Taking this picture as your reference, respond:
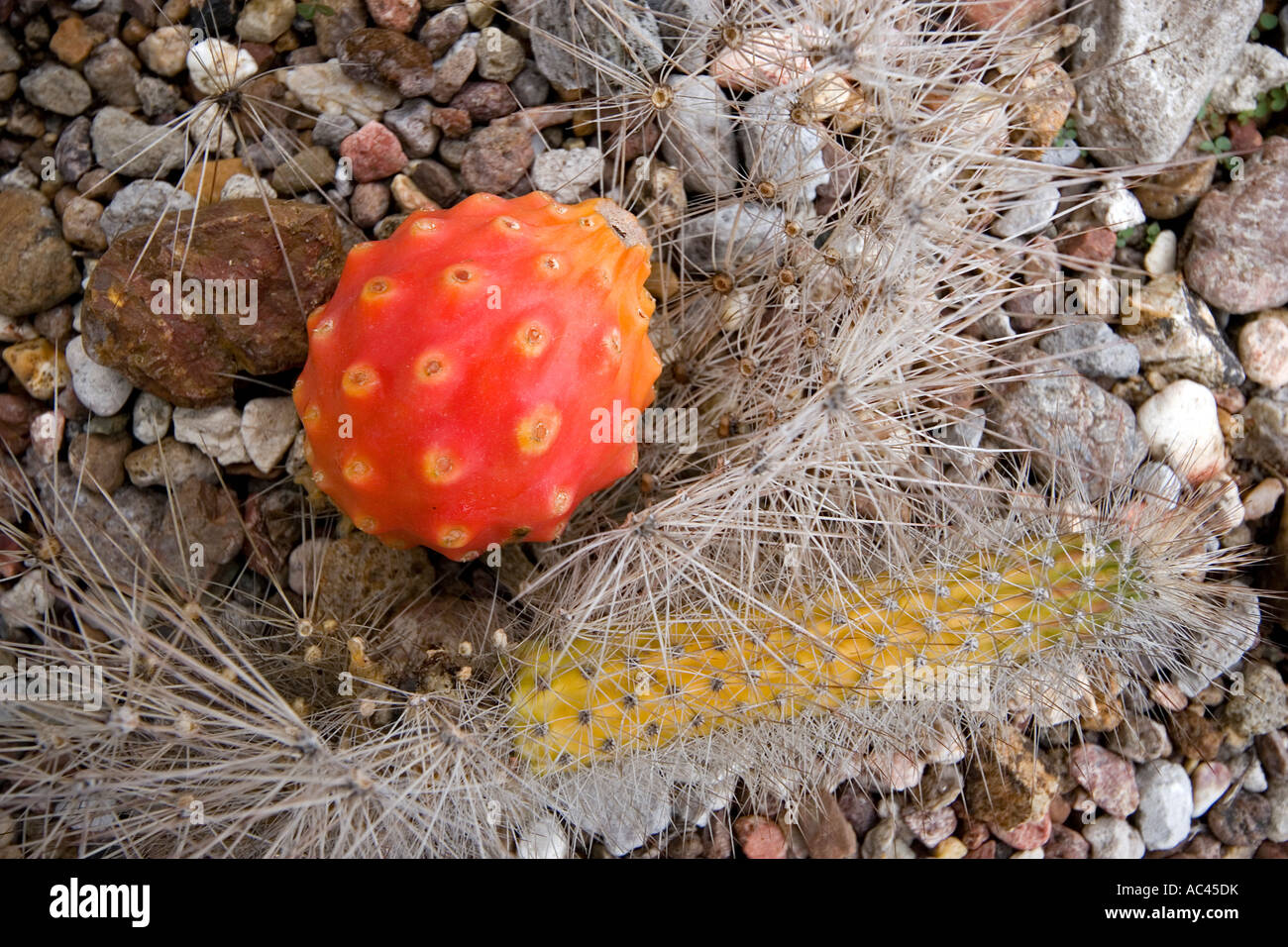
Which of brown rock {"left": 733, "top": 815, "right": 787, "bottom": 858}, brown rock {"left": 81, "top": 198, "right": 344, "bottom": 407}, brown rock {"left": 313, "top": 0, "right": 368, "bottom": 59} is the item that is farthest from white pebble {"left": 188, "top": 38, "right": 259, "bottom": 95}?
brown rock {"left": 733, "top": 815, "right": 787, "bottom": 858}

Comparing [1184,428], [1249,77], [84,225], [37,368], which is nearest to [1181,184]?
[1249,77]

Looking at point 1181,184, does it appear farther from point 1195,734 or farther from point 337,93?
point 337,93

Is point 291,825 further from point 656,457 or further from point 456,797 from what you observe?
point 656,457

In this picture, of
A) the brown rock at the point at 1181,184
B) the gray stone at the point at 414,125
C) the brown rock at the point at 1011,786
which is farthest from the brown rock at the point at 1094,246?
A: the gray stone at the point at 414,125

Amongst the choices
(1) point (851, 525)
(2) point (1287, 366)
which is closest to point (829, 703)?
(1) point (851, 525)

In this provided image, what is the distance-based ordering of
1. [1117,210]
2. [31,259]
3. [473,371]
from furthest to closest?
[1117,210]
[31,259]
[473,371]

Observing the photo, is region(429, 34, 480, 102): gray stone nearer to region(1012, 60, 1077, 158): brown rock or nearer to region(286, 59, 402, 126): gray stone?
region(286, 59, 402, 126): gray stone
